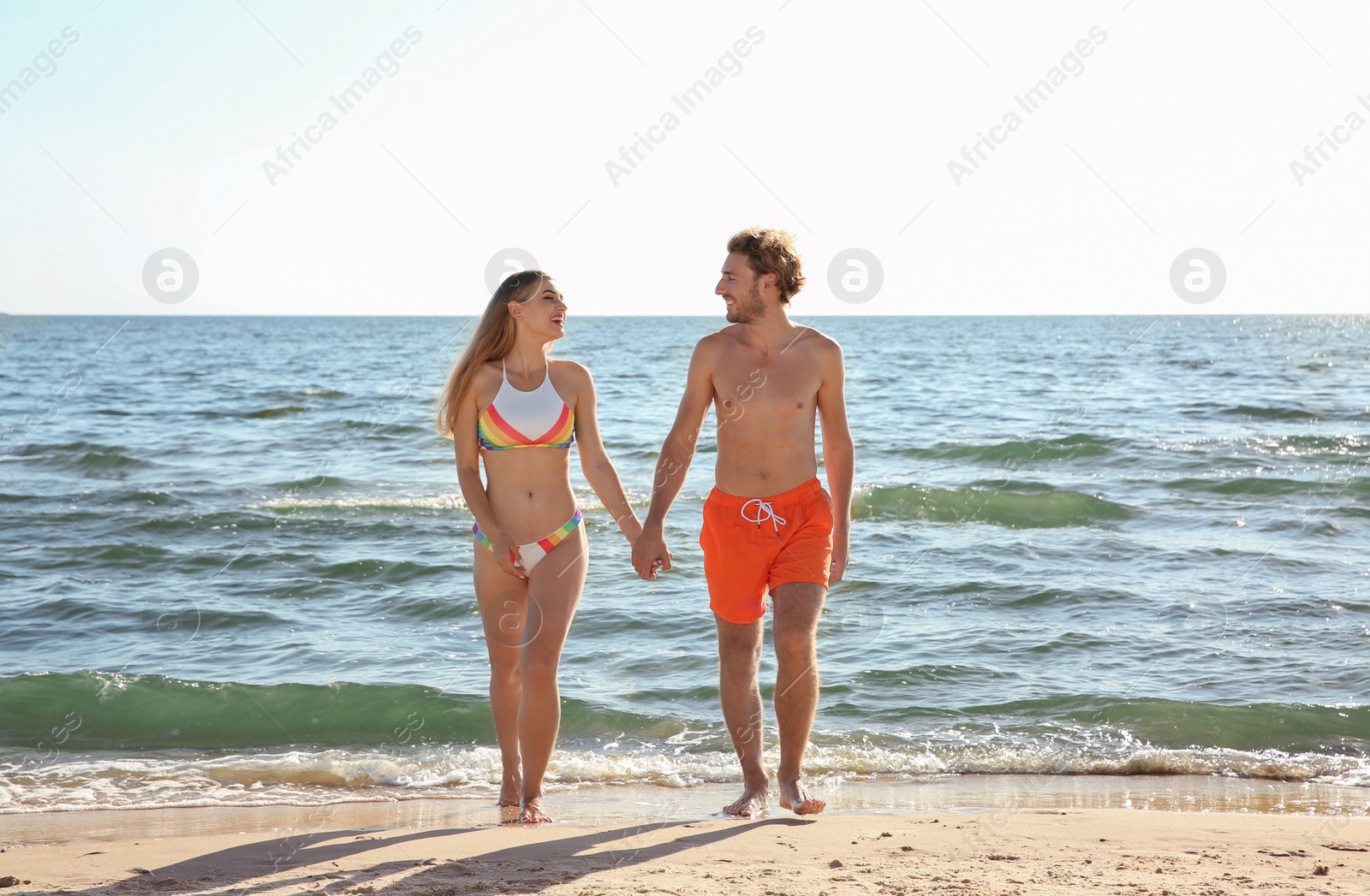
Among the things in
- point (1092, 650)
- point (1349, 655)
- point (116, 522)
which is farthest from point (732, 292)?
point (116, 522)

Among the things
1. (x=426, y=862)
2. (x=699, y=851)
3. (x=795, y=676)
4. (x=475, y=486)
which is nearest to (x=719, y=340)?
(x=475, y=486)

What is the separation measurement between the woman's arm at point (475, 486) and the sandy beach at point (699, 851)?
988mm

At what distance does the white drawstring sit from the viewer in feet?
13.5

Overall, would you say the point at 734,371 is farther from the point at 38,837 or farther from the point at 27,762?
the point at 27,762

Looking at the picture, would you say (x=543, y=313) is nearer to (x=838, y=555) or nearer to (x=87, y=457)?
(x=838, y=555)

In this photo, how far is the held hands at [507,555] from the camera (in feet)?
13.4

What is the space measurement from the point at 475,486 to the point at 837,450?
1.40 metres

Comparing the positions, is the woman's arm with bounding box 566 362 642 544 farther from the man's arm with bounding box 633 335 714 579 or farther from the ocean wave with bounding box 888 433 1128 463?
the ocean wave with bounding box 888 433 1128 463

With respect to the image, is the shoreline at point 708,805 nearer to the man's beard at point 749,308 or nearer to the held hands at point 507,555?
the held hands at point 507,555

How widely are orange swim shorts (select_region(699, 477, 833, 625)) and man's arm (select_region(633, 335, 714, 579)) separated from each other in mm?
230

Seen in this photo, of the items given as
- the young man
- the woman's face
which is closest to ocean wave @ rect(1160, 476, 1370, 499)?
the young man

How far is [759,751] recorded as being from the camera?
416cm

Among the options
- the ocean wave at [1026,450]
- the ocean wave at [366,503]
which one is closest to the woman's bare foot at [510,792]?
the ocean wave at [366,503]

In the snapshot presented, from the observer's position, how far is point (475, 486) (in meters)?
4.18
